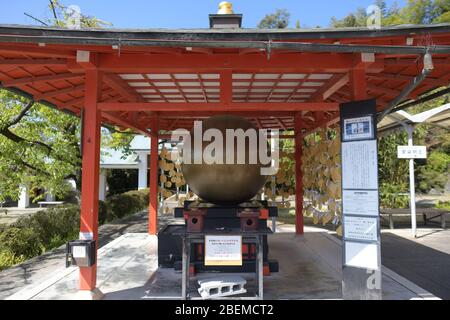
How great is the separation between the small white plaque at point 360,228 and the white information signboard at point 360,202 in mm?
93

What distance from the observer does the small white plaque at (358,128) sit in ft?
15.4

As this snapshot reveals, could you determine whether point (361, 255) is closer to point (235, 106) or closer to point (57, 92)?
point (235, 106)

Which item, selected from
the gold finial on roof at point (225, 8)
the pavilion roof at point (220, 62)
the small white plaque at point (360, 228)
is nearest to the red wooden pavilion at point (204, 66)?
the pavilion roof at point (220, 62)

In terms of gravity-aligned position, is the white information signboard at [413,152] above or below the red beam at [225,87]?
below

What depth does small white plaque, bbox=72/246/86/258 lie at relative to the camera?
4.98 meters

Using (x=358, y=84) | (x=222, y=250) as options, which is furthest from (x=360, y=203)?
(x=222, y=250)

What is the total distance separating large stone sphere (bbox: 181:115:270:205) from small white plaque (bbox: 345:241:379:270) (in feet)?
5.36

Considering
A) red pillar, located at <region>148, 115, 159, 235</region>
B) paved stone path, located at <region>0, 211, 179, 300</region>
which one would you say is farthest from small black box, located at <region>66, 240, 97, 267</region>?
red pillar, located at <region>148, 115, 159, 235</region>

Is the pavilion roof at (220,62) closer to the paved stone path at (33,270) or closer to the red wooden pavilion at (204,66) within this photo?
the red wooden pavilion at (204,66)

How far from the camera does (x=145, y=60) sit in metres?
5.29

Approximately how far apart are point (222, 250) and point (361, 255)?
1.89 metres

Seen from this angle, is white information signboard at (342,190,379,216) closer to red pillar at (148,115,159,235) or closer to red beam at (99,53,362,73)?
red beam at (99,53,362,73)

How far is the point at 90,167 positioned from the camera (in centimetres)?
528
